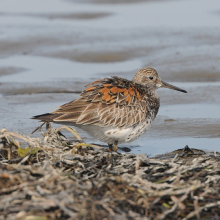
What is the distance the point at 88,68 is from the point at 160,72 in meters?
1.56

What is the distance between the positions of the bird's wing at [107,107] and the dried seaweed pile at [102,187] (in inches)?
42.8

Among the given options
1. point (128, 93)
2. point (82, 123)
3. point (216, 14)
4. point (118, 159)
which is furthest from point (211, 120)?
point (216, 14)

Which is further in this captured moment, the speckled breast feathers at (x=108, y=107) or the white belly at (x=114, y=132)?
the white belly at (x=114, y=132)

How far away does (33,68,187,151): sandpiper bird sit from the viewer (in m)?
4.99

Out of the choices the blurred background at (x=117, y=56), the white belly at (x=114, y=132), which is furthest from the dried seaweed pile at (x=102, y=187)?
the blurred background at (x=117, y=56)

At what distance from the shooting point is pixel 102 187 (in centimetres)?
325

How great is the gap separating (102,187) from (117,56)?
7.20 metres

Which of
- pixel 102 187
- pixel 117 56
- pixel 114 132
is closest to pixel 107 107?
pixel 114 132

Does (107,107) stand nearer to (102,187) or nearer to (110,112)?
(110,112)

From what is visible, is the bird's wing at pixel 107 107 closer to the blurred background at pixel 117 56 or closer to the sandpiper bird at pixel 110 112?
the sandpiper bird at pixel 110 112

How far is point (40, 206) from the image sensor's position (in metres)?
2.96

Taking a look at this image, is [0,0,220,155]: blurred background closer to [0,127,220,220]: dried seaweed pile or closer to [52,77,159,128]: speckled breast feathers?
[52,77,159,128]: speckled breast feathers

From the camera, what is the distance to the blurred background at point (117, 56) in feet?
21.2

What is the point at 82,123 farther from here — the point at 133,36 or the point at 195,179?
the point at 133,36
